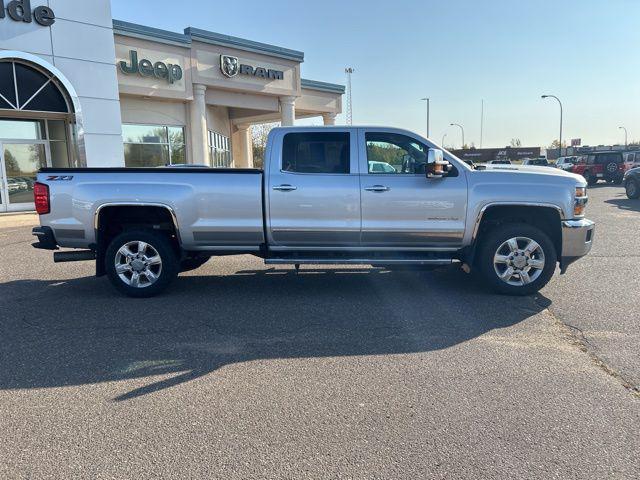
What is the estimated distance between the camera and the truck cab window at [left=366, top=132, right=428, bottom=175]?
6.15 m

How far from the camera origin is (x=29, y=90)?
15414mm

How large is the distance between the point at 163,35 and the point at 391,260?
1636 cm

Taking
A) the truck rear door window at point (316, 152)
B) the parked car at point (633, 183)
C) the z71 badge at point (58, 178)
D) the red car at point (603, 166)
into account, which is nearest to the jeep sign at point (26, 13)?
the z71 badge at point (58, 178)

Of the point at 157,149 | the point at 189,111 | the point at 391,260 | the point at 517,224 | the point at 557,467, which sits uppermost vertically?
the point at 189,111

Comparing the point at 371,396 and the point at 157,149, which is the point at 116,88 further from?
the point at 371,396

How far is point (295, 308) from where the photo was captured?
5.75 meters

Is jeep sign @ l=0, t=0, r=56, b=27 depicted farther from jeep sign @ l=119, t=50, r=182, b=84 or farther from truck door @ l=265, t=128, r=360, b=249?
truck door @ l=265, t=128, r=360, b=249

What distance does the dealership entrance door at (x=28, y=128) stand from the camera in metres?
15.2

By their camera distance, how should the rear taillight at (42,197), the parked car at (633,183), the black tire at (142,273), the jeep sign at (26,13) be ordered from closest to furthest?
the rear taillight at (42,197), the black tire at (142,273), the jeep sign at (26,13), the parked car at (633,183)

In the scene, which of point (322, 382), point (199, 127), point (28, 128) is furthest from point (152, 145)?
point (322, 382)

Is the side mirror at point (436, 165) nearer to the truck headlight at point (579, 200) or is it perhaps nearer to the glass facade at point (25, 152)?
the truck headlight at point (579, 200)

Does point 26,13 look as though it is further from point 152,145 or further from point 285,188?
point 285,188

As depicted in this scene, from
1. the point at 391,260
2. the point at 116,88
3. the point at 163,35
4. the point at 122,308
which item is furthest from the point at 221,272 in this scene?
the point at 163,35

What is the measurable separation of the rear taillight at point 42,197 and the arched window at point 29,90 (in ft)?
37.4
